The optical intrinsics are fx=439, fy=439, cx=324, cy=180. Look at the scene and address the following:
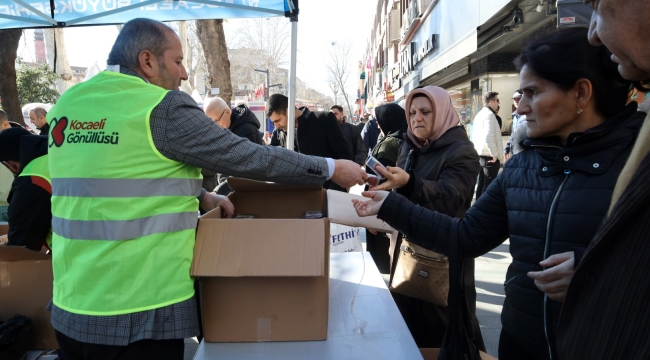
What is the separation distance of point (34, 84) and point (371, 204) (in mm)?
19903

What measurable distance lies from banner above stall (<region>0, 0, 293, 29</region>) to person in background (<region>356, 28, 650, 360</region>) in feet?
9.10

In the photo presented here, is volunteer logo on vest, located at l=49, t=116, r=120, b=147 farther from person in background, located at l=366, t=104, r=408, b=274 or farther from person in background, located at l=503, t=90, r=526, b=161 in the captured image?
person in background, located at l=366, t=104, r=408, b=274

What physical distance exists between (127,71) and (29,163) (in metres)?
1.34

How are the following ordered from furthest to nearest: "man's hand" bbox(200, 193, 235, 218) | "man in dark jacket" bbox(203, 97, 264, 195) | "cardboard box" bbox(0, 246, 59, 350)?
1. "man in dark jacket" bbox(203, 97, 264, 195)
2. "cardboard box" bbox(0, 246, 59, 350)
3. "man's hand" bbox(200, 193, 235, 218)

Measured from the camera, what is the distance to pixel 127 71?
1584 mm

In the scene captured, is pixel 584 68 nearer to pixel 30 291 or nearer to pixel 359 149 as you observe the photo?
pixel 30 291

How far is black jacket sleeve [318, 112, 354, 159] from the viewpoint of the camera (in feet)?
18.2

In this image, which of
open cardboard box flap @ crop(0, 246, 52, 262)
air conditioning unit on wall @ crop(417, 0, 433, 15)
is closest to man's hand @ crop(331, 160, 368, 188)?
open cardboard box flap @ crop(0, 246, 52, 262)

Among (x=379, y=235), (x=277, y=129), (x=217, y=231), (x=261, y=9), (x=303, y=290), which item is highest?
(x=261, y=9)

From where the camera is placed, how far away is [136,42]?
1.59 m

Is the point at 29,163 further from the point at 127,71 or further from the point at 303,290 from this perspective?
the point at 303,290

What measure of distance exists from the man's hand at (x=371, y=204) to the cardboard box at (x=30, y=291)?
2049mm

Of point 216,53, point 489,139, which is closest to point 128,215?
point 489,139

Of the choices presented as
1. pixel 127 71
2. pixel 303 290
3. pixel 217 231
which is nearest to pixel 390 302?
pixel 303 290
